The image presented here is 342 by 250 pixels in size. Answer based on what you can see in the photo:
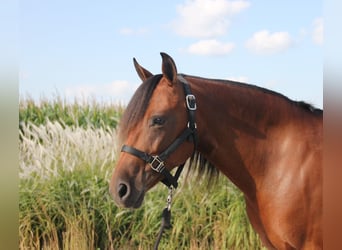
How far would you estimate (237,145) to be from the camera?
7.22 feet

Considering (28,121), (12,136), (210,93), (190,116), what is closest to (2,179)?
(12,136)

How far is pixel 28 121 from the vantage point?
4.19 m

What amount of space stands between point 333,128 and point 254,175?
1.24 m

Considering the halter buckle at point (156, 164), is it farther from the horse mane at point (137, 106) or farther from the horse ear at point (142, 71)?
the horse ear at point (142, 71)

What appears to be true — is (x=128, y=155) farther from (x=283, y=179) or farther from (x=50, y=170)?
(x=50, y=170)

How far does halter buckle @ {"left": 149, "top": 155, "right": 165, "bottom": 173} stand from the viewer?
6.66 ft

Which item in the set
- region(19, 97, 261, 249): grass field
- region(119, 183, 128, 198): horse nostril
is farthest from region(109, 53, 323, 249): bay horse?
region(19, 97, 261, 249): grass field

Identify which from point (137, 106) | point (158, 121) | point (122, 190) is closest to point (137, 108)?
point (137, 106)

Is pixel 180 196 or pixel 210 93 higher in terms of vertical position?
pixel 210 93

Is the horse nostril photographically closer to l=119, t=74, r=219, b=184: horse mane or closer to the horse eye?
l=119, t=74, r=219, b=184: horse mane

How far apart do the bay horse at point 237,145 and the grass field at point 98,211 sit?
1.35 meters

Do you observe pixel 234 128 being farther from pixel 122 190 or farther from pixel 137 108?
pixel 122 190

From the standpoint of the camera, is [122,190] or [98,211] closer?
[122,190]

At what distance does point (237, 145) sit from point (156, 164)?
462 mm
